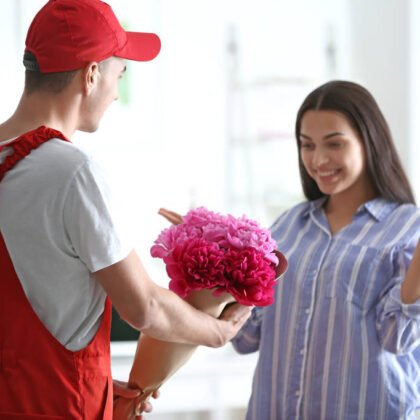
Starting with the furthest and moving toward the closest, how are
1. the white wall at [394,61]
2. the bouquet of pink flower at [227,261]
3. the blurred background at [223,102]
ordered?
the white wall at [394,61] → the blurred background at [223,102] → the bouquet of pink flower at [227,261]

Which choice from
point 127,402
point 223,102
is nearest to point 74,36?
point 127,402

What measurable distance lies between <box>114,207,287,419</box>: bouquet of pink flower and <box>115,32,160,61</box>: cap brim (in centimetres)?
37

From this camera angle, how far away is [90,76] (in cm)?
155

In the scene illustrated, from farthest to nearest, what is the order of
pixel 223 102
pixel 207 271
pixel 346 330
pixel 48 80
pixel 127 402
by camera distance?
pixel 223 102, pixel 346 330, pixel 127 402, pixel 207 271, pixel 48 80

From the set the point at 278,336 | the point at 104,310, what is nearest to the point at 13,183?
the point at 104,310

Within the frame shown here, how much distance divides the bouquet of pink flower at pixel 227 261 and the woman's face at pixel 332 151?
1.96 feet

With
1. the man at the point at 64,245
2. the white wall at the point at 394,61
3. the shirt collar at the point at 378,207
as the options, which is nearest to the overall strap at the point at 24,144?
the man at the point at 64,245

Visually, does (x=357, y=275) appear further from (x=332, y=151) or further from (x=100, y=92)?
(x=100, y=92)

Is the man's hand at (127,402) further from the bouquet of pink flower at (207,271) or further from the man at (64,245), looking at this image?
the man at (64,245)

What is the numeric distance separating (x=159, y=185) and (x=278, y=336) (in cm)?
177

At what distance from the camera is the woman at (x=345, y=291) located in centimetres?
211

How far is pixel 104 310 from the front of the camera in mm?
1581

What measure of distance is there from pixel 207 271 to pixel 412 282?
605mm

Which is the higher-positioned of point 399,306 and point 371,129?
point 371,129
